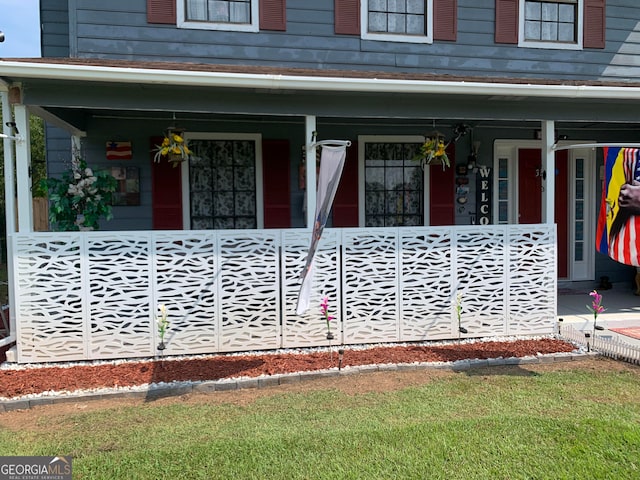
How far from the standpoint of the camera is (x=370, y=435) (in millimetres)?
3221

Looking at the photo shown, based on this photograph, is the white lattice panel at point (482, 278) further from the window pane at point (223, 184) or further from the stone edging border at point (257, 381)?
the window pane at point (223, 184)

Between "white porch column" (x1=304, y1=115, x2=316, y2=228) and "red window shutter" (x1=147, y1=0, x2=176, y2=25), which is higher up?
"red window shutter" (x1=147, y1=0, x2=176, y2=25)

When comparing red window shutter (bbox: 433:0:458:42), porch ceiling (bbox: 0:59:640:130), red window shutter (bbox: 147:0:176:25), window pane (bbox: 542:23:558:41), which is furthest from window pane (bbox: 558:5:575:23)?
red window shutter (bbox: 147:0:176:25)

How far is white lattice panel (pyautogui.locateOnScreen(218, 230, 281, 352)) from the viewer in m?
5.04

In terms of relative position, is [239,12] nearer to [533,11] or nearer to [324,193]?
[324,193]

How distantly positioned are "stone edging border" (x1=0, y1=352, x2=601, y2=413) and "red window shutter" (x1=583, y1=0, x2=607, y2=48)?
5.26 metres

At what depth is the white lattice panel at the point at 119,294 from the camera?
480 cm

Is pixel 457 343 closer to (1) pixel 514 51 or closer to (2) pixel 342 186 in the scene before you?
(2) pixel 342 186

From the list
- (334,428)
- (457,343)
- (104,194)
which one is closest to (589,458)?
(334,428)

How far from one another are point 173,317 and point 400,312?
2455mm

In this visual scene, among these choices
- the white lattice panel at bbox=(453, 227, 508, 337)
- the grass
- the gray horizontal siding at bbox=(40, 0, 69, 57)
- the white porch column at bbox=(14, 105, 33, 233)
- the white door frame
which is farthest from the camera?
the white door frame

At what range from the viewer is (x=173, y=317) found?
4961 mm

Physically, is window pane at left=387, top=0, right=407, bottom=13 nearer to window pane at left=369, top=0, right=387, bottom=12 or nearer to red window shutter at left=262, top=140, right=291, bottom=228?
window pane at left=369, top=0, right=387, bottom=12

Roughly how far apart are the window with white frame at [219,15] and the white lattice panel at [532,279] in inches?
178
